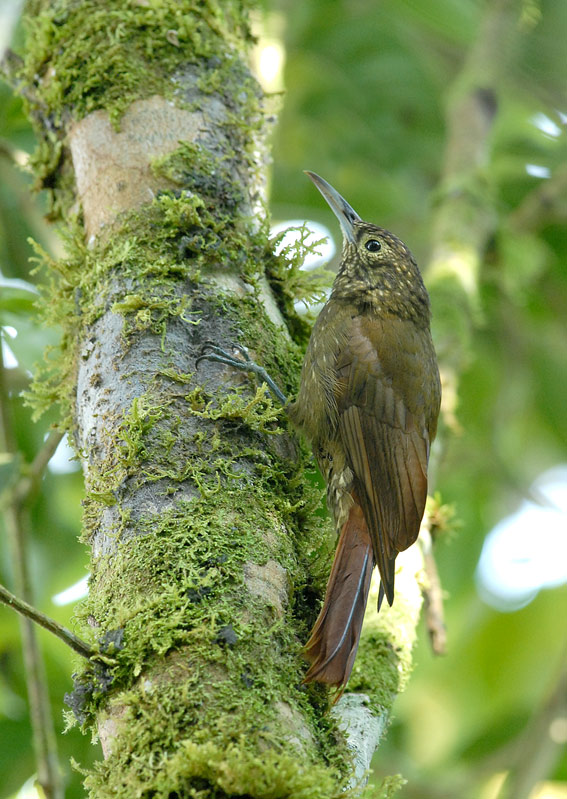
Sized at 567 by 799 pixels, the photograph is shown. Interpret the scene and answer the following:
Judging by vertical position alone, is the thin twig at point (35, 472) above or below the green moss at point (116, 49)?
below

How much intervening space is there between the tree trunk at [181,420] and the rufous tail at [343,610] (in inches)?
1.6

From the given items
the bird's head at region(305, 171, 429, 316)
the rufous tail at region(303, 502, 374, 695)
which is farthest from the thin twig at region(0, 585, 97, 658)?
the bird's head at region(305, 171, 429, 316)

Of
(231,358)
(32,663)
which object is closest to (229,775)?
(231,358)

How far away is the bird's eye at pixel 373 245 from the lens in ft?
11.1

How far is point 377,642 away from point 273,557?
0.59m

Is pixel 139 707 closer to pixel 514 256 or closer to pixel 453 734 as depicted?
pixel 514 256

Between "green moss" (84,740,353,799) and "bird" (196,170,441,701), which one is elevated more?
"bird" (196,170,441,701)

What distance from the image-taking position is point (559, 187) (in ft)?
14.5

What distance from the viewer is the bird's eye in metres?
3.39

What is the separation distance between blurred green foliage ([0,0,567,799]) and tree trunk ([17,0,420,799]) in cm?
56

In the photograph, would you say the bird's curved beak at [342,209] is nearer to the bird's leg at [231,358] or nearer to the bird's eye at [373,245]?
the bird's eye at [373,245]

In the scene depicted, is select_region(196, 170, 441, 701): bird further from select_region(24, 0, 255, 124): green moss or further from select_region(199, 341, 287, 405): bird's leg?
select_region(24, 0, 255, 124): green moss

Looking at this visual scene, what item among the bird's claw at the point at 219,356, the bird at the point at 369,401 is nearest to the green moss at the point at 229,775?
the bird at the point at 369,401

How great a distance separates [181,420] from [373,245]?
163 cm
